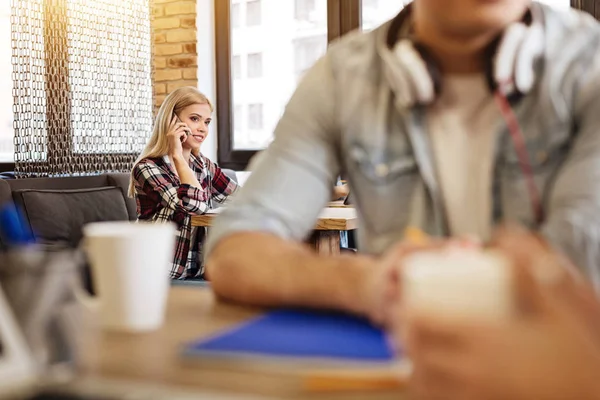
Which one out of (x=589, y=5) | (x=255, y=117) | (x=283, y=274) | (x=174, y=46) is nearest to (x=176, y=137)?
(x=174, y=46)

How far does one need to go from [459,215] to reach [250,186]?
32cm

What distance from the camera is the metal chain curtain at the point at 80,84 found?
12.4 ft

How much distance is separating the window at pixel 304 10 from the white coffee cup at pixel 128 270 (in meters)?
4.38

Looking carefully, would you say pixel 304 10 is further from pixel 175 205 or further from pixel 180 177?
pixel 175 205

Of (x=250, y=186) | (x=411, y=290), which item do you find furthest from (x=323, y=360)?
(x=250, y=186)

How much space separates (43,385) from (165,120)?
3.05m

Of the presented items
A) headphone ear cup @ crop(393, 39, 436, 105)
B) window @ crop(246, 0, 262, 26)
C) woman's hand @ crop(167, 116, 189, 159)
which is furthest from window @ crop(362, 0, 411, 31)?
headphone ear cup @ crop(393, 39, 436, 105)

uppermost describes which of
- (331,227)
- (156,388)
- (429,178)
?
(429,178)

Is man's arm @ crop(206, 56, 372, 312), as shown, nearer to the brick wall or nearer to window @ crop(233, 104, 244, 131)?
the brick wall

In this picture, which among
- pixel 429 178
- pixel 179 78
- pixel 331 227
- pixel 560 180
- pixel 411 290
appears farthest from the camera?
pixel 179 78

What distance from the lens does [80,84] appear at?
4.07 metres

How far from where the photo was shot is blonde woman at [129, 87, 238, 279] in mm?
3283

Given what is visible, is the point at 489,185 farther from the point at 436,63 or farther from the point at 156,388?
the point at 156,388

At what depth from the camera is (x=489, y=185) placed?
1.12 metres
